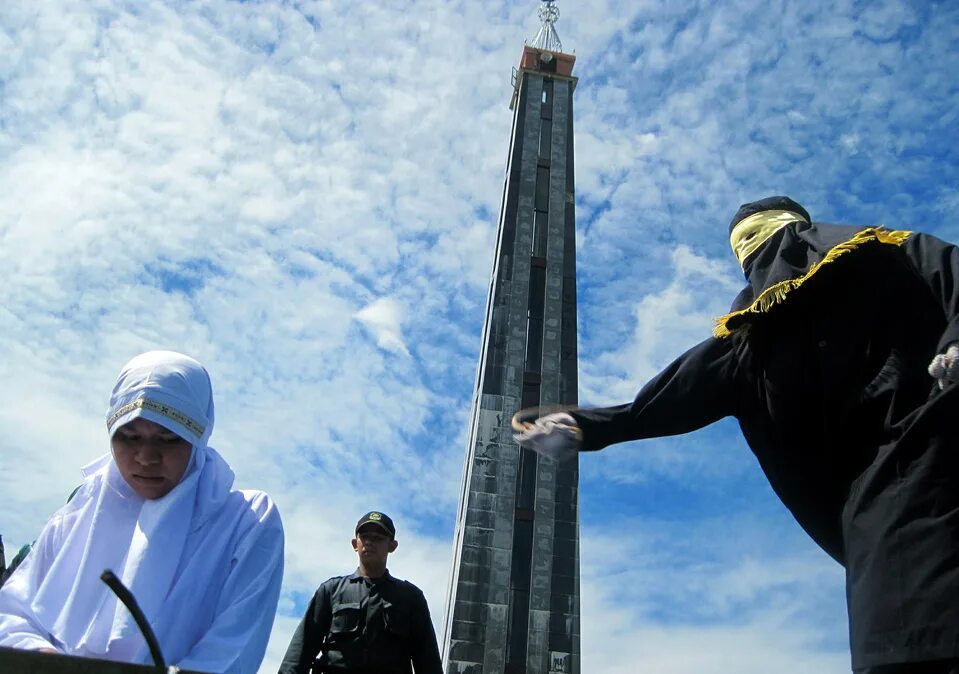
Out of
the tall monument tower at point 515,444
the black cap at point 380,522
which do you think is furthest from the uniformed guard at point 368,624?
the tall monument tower at point 515,444

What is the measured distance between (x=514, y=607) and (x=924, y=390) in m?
15.8

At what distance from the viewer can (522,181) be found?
70.8 ft

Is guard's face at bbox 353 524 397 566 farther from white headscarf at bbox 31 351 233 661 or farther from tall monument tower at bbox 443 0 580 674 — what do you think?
tall monument tower at bbox 443 0 580 674

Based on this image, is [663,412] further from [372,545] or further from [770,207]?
[372,545]

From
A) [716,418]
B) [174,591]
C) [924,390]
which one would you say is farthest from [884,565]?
[174,591]

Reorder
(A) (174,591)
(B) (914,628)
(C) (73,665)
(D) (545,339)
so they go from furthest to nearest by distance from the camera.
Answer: (D) (545,339) < (A) (174,591) < (B) (914,628) < (C) (73,665)

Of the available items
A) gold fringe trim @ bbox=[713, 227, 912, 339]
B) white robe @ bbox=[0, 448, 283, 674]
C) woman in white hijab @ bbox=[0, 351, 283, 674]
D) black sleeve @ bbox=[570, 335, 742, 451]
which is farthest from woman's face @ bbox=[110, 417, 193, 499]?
gold fringe trim @ bbox=[713, 227, 912, 339]

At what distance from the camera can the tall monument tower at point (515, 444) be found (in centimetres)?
1656

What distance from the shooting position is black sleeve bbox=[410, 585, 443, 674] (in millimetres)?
4324

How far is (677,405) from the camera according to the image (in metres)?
2.36

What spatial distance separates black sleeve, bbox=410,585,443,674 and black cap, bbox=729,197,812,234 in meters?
2.73

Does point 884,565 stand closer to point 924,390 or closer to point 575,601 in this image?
point 924,390

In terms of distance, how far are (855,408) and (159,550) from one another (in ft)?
5.32

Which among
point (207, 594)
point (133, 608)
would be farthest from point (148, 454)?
point (133, 608)
